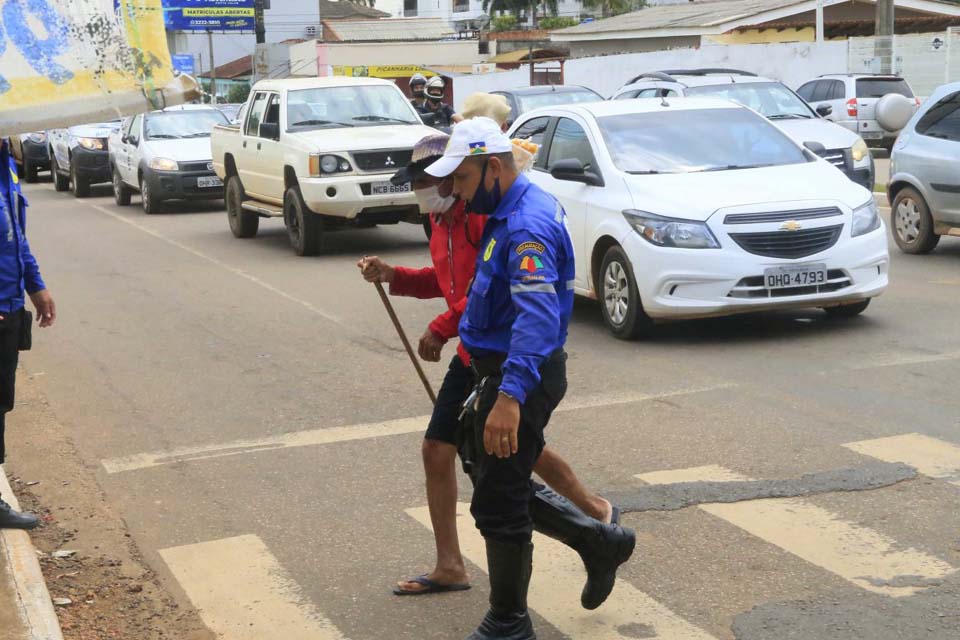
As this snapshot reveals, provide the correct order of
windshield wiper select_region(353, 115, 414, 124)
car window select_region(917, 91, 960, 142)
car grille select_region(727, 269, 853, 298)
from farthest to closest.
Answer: windshield wiper select_region(353, 115, 414, 124), car window select_region(917, 91, 960, 142), car grille select_region(727, 269, 853, 298)

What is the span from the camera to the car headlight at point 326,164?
14914mm

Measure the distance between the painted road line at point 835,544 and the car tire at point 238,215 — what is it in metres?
12.0

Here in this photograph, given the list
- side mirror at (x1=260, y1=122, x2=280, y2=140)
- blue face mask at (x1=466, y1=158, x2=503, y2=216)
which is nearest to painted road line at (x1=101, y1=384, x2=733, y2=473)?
blue face mask at (x1=466, y1=158, x2=503, y2=216)

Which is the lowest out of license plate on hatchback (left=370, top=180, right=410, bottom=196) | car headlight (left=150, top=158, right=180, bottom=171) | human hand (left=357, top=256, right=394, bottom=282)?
car headlight (left=150, top=158, right=180, bottom=171)

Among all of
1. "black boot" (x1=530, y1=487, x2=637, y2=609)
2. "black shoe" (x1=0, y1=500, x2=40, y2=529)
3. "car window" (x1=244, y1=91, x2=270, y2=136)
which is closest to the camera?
"black boot" (x1=530, y1=487, x2=637, y2=609)

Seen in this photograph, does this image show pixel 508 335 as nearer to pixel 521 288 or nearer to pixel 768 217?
pixel 521 288

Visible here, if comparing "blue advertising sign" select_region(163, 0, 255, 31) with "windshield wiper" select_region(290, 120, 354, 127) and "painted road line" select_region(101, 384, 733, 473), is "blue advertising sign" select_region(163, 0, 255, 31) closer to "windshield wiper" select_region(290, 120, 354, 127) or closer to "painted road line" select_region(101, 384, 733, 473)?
"windshield wiper" select_region(290, 120, 354, 127)

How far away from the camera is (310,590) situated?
5.31 meters

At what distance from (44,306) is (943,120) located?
9542 millimetres

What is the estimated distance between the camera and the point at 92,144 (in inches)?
1024

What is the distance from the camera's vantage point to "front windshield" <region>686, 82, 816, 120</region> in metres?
17.6

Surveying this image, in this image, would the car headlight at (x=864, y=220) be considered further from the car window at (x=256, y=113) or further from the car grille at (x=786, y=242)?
the car window at (x=256, y=113)

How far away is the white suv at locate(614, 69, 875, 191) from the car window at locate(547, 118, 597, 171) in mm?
4836

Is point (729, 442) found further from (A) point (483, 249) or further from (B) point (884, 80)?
(B) point (884, 80)
